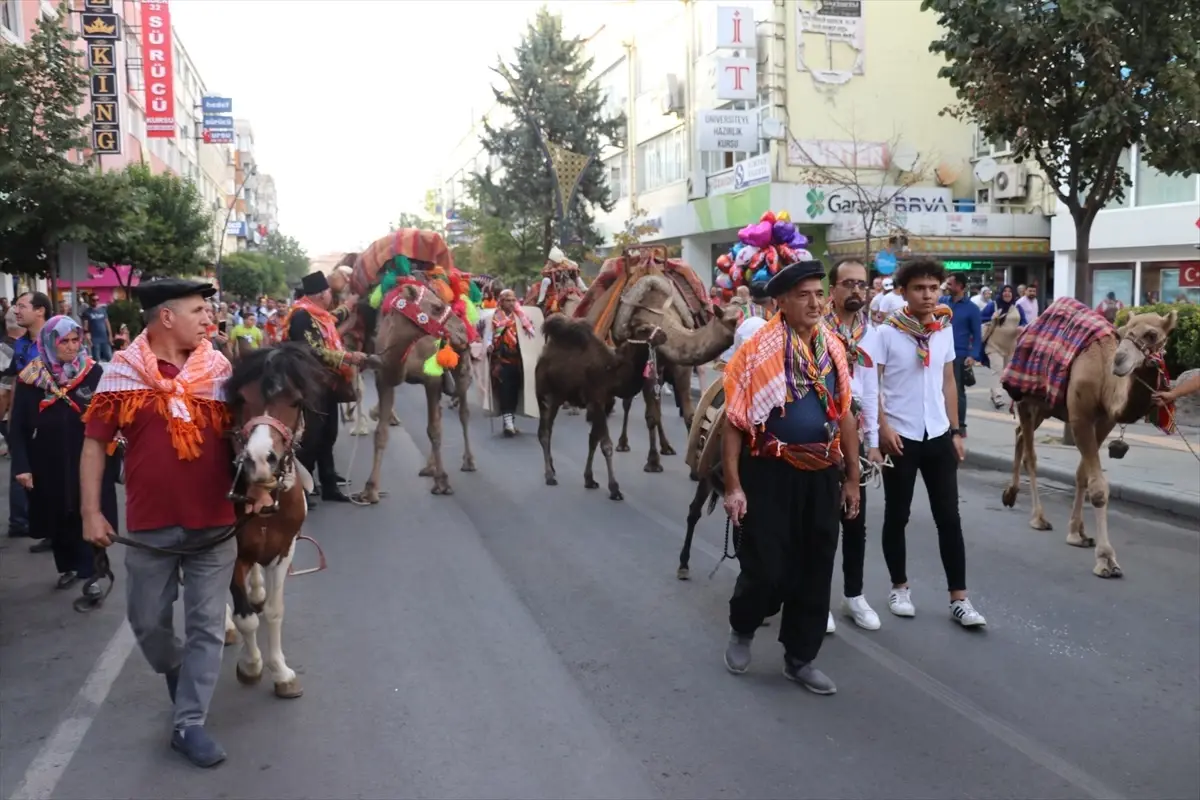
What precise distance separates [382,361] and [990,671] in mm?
6443

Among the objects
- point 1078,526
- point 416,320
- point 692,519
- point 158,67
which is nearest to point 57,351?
point 416,320

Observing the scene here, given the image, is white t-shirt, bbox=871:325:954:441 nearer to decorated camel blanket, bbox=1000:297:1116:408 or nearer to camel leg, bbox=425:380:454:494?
decorated camel blanket, bbox=1000:297:1116:408

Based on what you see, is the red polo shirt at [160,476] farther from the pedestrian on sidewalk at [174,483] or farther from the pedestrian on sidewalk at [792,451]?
the pedestrian on sidewalk at [792,451]

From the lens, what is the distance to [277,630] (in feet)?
16.4

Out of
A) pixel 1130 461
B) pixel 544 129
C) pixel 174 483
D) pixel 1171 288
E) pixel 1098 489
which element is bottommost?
pixel 1130 461

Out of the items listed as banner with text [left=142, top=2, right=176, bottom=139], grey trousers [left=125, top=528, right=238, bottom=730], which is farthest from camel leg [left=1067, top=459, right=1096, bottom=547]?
banner with text [left=142, top=2, right=176, bottom=139]

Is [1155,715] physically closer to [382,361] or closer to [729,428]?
[729,428]

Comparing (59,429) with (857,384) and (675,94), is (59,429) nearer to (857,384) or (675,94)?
(857,384)

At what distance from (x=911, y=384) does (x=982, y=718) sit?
1.84 meters

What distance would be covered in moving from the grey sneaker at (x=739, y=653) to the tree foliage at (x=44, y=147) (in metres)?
12.6

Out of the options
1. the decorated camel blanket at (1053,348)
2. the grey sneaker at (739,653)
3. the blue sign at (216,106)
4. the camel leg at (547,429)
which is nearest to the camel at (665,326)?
the camel leg at (547,429)

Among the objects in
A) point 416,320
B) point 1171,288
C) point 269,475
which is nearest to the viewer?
point 269,475

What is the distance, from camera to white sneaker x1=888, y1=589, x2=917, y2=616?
6.09m

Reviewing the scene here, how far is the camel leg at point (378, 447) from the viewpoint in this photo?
9734mm
